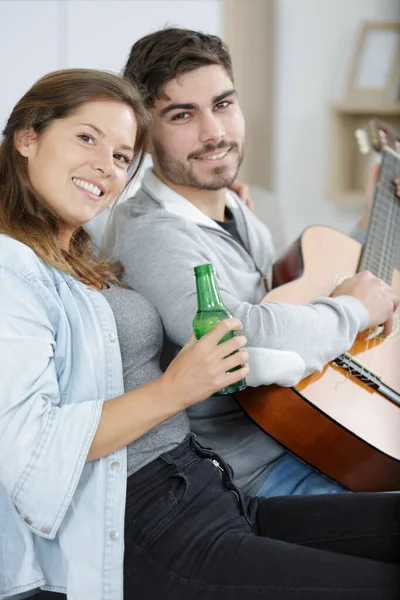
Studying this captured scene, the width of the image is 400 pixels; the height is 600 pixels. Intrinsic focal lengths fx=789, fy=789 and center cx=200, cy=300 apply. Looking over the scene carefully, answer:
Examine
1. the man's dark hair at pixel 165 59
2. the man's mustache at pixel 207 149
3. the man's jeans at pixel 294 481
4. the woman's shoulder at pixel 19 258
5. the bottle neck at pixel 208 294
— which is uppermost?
the man's dark hair at pixel 165 59

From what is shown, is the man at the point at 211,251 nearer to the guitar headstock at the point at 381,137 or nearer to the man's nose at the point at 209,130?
the man's nose at the point at 209,130

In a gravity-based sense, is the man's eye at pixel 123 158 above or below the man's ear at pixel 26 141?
below

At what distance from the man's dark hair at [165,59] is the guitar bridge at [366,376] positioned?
0.70 meters

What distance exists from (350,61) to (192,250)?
7.83 ft

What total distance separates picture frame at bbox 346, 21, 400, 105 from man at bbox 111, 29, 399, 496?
6.15 feet

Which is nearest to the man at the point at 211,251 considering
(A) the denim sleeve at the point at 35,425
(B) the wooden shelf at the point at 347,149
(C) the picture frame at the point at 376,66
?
(A) the denim sleeve at the point at 35,425

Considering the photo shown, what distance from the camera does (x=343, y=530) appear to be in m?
1.34

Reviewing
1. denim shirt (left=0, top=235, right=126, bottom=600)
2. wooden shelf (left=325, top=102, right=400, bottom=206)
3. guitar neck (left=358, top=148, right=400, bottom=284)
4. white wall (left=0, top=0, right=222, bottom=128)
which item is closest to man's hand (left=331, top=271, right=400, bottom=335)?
guitar neck (left=358, top=148, right=400, bottom=284)

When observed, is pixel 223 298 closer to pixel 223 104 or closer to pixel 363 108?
pixel 223 104

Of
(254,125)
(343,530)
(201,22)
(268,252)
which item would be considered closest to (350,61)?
(254,125)

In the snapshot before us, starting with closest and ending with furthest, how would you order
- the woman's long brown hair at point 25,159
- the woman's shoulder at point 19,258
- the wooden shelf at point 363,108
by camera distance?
1. the woman's shoulder at point 19,258
2. the woman's long brown hair at point 25,159
3. the wooden shelf at point 363,108

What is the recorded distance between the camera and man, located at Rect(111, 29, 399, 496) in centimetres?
150

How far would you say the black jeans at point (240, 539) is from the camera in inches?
44.0

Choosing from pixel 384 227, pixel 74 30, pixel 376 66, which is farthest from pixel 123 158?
pixel 376 66
